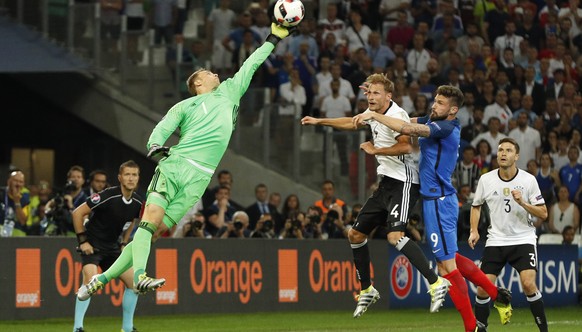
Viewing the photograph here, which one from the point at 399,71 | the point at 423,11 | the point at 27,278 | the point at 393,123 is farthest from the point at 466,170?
the point at 393,123

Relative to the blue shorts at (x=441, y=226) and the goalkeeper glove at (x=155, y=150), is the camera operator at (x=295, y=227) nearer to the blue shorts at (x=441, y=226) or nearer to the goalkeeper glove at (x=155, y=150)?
the blue shorts at (x=441, y=226)

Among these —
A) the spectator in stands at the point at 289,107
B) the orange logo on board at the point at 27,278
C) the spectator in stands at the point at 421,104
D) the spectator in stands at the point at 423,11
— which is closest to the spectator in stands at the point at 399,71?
the spectator in stands at the point at 421,104

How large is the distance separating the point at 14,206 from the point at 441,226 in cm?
729

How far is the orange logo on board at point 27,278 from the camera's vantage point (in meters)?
17.9

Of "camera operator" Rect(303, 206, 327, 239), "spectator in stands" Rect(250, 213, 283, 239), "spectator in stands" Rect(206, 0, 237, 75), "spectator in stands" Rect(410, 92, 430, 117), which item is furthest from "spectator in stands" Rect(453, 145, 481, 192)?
"spectator in stands" Rect(206, 0, 237, 75)

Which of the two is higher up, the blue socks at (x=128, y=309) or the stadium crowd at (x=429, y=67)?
the stadium crowd at (x=429, y=67)

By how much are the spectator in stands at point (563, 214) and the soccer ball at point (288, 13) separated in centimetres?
1084

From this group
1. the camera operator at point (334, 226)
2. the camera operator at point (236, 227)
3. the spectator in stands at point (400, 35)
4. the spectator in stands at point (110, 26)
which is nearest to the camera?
the camera operator at point (236, 227)

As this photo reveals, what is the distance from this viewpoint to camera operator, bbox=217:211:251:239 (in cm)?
2048

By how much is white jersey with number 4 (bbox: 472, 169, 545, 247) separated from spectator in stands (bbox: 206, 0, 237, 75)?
11.1 meters

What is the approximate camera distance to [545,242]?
23.6 meters

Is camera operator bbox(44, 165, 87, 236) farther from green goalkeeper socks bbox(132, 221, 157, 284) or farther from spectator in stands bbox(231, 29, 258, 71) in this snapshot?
spectator in stands bbox(231, 29, 258, 71)

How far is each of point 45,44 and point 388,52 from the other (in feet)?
21.5

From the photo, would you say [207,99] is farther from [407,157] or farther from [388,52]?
[388,52]
